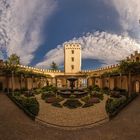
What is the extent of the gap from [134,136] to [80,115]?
7.17 meters

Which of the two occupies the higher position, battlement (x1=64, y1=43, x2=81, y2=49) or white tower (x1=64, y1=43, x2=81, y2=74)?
battlement (x1=64, y1=43, x2=81, y2=49)

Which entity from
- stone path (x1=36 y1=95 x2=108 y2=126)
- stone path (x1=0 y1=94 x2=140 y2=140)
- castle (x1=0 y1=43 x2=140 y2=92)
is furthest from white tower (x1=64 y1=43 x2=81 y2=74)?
stone path (x1=0 y1=94 x2=140 y2=140)

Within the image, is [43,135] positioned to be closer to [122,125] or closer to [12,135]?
[12,135]

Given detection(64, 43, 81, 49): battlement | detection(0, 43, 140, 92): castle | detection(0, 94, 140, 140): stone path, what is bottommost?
detection(0, 94, 140, 140): stone path

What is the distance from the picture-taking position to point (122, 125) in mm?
15016

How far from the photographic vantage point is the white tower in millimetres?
65500

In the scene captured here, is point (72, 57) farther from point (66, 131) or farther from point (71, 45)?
point (66, 131)

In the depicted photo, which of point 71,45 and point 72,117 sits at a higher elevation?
point 71,45

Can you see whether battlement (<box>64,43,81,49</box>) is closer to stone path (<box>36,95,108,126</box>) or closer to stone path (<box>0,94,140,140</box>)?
stone path (<box>36,95,108,126</box>)

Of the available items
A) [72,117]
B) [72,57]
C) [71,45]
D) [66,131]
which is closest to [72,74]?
[72,57]

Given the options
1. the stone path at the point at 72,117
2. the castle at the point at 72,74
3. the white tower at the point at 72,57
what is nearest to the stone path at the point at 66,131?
the stone path at the point at 72,117

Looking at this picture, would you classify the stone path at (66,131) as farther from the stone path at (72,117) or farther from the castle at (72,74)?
the castle at (72,74)

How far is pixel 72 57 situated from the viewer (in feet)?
218

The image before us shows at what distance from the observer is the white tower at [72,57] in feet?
→ 215
